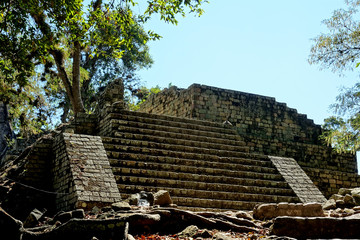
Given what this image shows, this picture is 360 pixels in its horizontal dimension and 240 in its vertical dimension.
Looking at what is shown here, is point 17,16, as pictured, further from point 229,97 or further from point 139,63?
point 139,63

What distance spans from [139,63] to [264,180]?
19.6 m

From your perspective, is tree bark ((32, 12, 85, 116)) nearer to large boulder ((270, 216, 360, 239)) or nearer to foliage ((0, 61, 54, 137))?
Result: foliage ((0, 61, 54, 137))

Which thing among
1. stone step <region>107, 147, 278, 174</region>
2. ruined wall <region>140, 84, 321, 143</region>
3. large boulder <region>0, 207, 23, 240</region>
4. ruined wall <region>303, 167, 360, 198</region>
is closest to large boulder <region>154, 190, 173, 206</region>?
stone step <region>107, 147, 278, 174</region>

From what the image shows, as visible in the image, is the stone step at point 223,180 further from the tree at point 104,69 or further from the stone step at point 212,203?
the tree at point 104,69

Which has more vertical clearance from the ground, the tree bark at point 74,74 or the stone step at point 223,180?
the tree bark at point 74,74

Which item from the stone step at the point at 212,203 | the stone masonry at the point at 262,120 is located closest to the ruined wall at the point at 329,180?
the stone masonry at the point at 262,120

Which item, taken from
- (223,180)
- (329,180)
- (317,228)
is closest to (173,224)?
(317,228)

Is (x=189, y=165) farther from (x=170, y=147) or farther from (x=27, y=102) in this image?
(x=27, y=102)

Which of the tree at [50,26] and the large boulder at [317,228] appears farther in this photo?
the tree at [50,26]

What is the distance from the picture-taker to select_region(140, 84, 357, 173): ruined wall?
55.8 ft

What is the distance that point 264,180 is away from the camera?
11.4m

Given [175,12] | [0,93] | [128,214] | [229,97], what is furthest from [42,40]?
[229,97]

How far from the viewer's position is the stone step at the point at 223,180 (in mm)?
9917

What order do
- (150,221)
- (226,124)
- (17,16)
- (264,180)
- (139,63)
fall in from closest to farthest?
(150,221) < (17,16) < (264,180) < (226,124) < (139,63)
